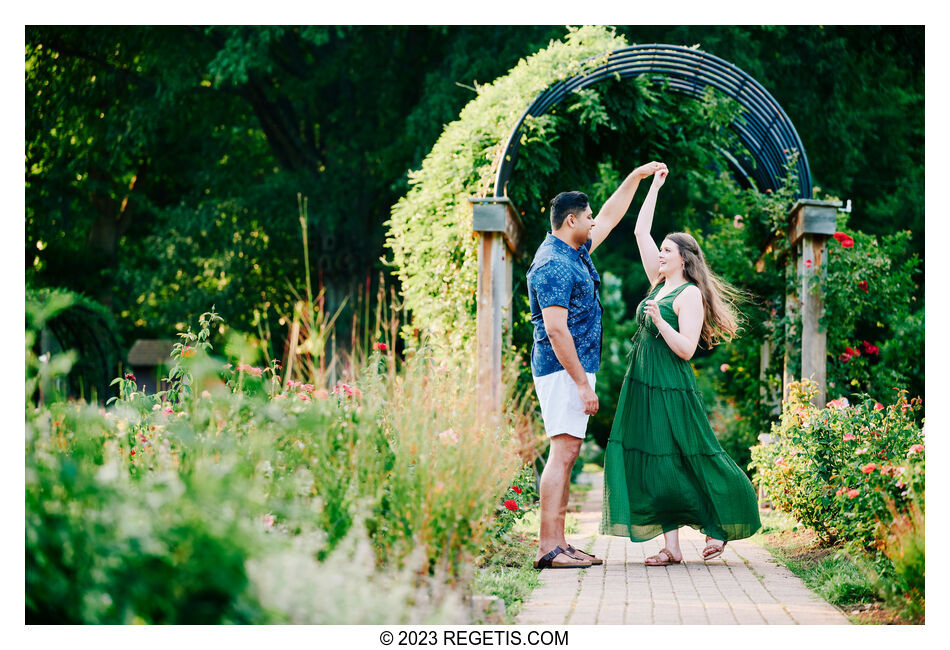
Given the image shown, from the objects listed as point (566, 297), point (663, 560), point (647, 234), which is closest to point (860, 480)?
point (663, 560)

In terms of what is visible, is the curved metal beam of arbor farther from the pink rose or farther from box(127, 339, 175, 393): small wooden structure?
box(127, 339, 175, 393): small wooden structure

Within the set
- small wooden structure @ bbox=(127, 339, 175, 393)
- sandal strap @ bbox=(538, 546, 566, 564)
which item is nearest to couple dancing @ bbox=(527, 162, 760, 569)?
sandal strap @ bbox=(538, 546, 566, 564)

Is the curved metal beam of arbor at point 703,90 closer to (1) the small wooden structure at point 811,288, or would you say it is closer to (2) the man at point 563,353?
(1) the small wooden structure at point 811,288

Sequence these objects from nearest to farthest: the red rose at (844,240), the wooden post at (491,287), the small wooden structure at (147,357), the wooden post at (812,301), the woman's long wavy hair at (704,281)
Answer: the woman's long wavy hair at (704,281) < the wooden post at (491,287) < the wooden post at (812,301) < the red rose at (844,240) < the small wooden structure at (147,357)

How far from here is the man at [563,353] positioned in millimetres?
3676

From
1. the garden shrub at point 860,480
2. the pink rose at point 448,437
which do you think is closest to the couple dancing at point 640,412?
the garden shrub at point 860,480

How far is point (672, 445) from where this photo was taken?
389cm

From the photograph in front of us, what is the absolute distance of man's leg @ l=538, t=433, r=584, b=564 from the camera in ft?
12.2

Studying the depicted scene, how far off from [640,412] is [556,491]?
0.56 meters

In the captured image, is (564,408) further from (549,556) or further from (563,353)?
(549,556)

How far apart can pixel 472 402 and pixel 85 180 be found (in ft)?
44.6

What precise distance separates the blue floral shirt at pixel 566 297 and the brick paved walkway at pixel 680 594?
0.93 metres

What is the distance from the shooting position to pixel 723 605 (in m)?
3.03
